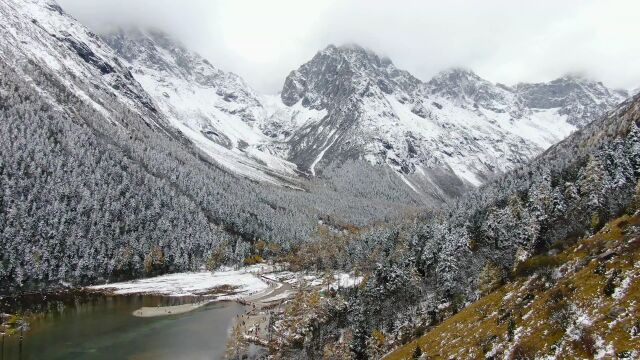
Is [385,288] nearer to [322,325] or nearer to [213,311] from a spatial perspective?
[322,325]

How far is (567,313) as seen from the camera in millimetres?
49906

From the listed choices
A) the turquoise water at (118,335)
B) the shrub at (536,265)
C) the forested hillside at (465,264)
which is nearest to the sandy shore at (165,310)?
the turquoise water at (118,335)

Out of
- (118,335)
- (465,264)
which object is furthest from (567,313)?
(118,335)

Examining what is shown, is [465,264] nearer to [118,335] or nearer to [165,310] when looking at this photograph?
[118,335]

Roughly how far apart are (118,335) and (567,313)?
4438 inches

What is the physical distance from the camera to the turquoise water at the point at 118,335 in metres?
114

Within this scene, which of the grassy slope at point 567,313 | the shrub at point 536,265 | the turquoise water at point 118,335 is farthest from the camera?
the turquoise water at point 118,335

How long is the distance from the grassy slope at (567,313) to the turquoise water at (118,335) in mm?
68382

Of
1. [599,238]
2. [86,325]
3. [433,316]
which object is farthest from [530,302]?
[86,325]

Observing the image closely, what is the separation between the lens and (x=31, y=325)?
13312 cm

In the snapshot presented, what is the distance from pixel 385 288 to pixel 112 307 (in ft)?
304

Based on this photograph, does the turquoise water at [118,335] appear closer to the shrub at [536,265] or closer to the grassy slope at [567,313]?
the grassy slope at [567,313]

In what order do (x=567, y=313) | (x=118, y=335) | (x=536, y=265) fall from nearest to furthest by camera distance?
1. (x=567, y=313)
2. (x=536, y=265)
3. (x=118, y=335)

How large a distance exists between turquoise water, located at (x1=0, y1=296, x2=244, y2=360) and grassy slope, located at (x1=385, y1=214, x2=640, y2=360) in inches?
2692
